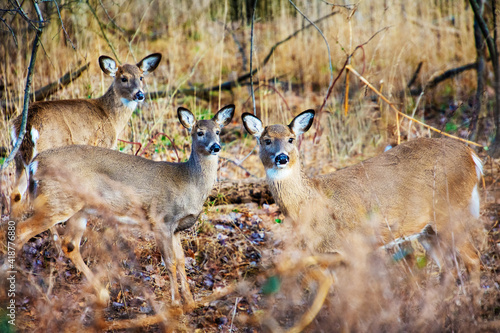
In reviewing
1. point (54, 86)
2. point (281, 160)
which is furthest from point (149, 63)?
point (281, 160)

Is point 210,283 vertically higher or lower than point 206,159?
lower

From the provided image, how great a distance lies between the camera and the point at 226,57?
506 inches

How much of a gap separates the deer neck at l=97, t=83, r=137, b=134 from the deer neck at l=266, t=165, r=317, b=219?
10.5ft

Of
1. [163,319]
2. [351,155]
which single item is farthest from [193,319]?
[351,155]

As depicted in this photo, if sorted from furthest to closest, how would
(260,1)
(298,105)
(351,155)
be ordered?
(260,1)
(298,105)
(351,155)

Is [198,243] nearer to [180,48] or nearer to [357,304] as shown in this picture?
[357,304]

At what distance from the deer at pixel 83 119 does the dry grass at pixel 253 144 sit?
0.33 m

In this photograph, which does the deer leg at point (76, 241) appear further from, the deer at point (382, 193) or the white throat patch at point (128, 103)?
the white throat patch at point (128, 103)

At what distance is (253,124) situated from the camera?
5078 millimetres

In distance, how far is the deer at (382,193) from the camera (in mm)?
4523

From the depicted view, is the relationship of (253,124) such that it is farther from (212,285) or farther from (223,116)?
(212,285)

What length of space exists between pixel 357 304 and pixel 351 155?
5581 mm

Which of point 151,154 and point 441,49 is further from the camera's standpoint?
point 441,49

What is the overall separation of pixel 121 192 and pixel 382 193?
91.1 inches
